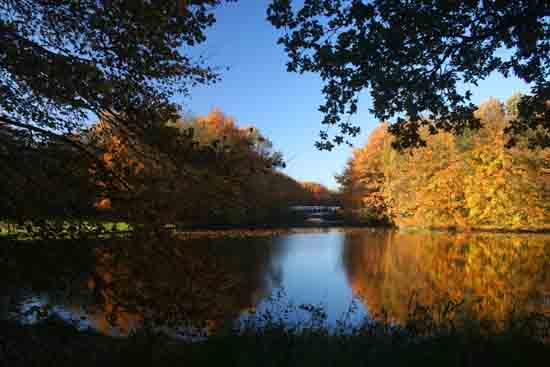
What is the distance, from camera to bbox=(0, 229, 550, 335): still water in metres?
4.35

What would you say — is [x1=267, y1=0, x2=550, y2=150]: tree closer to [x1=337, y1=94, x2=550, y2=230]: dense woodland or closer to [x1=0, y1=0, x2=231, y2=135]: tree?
[x1=0, y1=0, x2=231, y2=135]: tree

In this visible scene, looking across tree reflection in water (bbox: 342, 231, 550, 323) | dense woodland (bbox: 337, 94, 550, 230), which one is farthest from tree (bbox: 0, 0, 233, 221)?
dense woodland (bbox: 337, 94, 550, 230)

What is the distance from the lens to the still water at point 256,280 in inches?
171

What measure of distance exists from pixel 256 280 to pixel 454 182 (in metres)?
31.7

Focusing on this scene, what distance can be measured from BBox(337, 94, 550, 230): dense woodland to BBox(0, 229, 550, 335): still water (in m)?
8.63

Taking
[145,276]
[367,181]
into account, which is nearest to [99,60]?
[145,276]

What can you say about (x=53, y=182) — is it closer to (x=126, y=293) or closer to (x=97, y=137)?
(x=97, y=137)

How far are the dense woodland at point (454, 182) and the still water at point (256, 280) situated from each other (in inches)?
340

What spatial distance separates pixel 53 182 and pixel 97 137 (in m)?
1.10

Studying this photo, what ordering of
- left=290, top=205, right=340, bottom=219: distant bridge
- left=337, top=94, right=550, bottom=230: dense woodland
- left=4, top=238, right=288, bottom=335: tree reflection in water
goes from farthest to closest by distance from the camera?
1. left=290, top=205, right=340, bottom=219: distant bridge
2. left=337, top=94, right=550, bottom=230: dense woodland
3. left=4, top=238, right=288, bottom=335: tree reflection in water

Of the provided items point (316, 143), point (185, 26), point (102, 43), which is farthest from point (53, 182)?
point (316, 143)

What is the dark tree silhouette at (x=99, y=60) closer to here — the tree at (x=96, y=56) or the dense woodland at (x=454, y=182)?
the tree at (x=96, y=56)

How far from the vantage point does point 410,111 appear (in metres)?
6.46

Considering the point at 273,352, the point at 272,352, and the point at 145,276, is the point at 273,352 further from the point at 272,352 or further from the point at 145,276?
the point at 145,276
